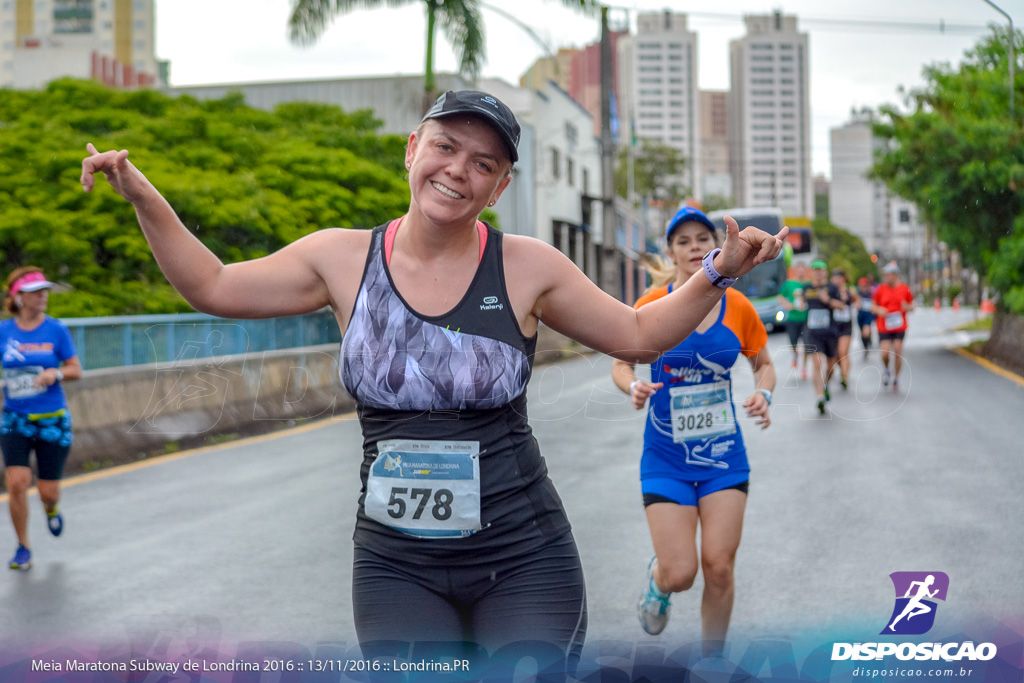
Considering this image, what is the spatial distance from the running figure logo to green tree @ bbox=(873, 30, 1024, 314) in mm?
1214

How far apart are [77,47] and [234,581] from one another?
12029 millimetres

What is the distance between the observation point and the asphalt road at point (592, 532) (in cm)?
401

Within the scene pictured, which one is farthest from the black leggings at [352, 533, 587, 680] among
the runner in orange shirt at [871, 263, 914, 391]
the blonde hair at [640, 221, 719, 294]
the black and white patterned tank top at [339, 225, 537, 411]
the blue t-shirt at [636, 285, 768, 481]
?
the runner in orange shirt at [871, 263, 914, 391]

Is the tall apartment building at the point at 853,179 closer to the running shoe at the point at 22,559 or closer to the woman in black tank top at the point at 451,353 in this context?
the woman in black tank top at the point at 451,353

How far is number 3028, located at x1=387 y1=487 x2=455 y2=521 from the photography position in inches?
81.7

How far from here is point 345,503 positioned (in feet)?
23.6

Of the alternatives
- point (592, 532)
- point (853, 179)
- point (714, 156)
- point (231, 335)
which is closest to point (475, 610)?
point (231, 335)

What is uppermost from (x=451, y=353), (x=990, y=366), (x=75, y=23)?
(x=75, y=23)

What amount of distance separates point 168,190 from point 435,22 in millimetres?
5476

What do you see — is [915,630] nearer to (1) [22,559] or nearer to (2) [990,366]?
(1) [22,559]

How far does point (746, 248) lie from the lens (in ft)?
6.49

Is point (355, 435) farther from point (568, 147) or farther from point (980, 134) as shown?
point (568, 147)

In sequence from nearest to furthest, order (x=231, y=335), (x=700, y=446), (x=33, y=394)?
(x=231, y=335) → (x=700, y=446) → (x=33, y=394)

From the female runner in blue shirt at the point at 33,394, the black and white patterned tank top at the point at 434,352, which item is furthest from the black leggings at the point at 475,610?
the female runner in blue shirt at the point at 33,394
